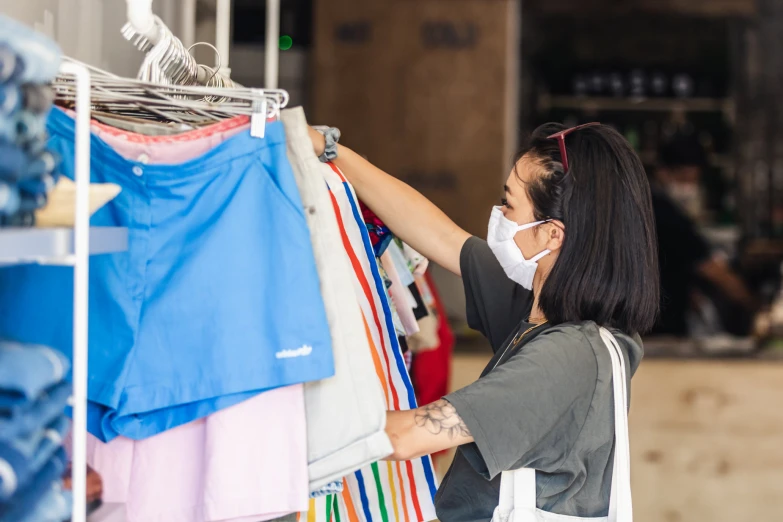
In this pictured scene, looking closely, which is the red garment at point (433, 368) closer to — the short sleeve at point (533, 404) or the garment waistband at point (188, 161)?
the short sleeve at point (533, 404)

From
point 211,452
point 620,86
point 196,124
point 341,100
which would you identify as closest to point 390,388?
point 211,452

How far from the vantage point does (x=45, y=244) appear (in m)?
0.96

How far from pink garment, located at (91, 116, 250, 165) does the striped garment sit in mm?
282

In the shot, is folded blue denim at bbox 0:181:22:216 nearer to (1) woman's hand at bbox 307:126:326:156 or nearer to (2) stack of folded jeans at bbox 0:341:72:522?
(2) stack of folded jeans at bbox 0:341:72:522

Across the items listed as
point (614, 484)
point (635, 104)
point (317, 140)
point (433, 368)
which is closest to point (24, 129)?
point (317, 140)

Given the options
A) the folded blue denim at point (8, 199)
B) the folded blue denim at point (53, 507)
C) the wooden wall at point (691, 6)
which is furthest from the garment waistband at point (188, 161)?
the wooden wall at point (691, 6)

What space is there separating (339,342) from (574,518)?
60cm

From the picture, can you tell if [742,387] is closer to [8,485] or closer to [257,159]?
[257,159]

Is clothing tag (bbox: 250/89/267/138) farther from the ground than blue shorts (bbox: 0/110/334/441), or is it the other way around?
clothing tag (bbox: 250/89/267/138)

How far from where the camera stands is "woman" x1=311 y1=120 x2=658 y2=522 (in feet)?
4.99

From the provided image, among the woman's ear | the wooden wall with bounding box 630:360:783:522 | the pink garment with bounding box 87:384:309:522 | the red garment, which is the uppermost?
the woman's ear

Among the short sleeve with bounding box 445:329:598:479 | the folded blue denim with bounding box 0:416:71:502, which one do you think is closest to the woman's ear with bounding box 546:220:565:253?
the short sleeve with bounding box 445:329:598:479

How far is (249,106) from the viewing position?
A: 55.3 inches

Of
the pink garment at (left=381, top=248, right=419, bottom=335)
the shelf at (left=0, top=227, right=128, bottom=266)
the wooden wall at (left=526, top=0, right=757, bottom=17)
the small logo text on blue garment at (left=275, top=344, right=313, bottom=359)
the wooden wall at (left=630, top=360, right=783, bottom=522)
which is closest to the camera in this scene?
the shelf at (left=0, top=227, right=128, bottom=266)
